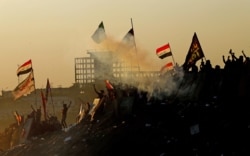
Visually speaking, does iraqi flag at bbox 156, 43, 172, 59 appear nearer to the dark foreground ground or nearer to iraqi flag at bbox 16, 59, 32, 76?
the dark foreground ground

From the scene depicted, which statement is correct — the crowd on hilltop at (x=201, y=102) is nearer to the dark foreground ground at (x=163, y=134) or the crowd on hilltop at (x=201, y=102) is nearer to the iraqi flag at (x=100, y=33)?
the dark foreground ground at (x=163, y=134)

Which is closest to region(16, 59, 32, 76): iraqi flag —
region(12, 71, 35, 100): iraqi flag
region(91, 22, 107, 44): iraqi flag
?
region(12, 71, 35, 100): iraqi flag

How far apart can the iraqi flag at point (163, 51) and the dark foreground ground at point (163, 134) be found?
3.61m

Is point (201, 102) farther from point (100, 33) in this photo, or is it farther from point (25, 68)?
point (25, 68)

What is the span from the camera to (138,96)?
1038 inches

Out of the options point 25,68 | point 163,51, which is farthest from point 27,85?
point 163,51

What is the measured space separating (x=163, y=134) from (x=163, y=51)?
7568mm

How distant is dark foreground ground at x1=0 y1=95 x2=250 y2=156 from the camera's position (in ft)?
68.6

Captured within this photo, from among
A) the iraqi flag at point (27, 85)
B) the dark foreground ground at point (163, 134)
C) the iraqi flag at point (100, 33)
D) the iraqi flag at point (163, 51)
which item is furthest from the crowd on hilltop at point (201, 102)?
the iraqi flag at point (27, 85)

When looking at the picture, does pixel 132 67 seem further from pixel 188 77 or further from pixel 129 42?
pixel 188 77

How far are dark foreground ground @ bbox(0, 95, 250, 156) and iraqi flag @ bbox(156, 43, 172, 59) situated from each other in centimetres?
361

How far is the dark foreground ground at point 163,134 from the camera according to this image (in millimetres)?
20906

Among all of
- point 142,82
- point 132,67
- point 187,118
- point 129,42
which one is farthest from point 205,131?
point 132,67

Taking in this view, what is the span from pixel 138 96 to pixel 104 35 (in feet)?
22.9
